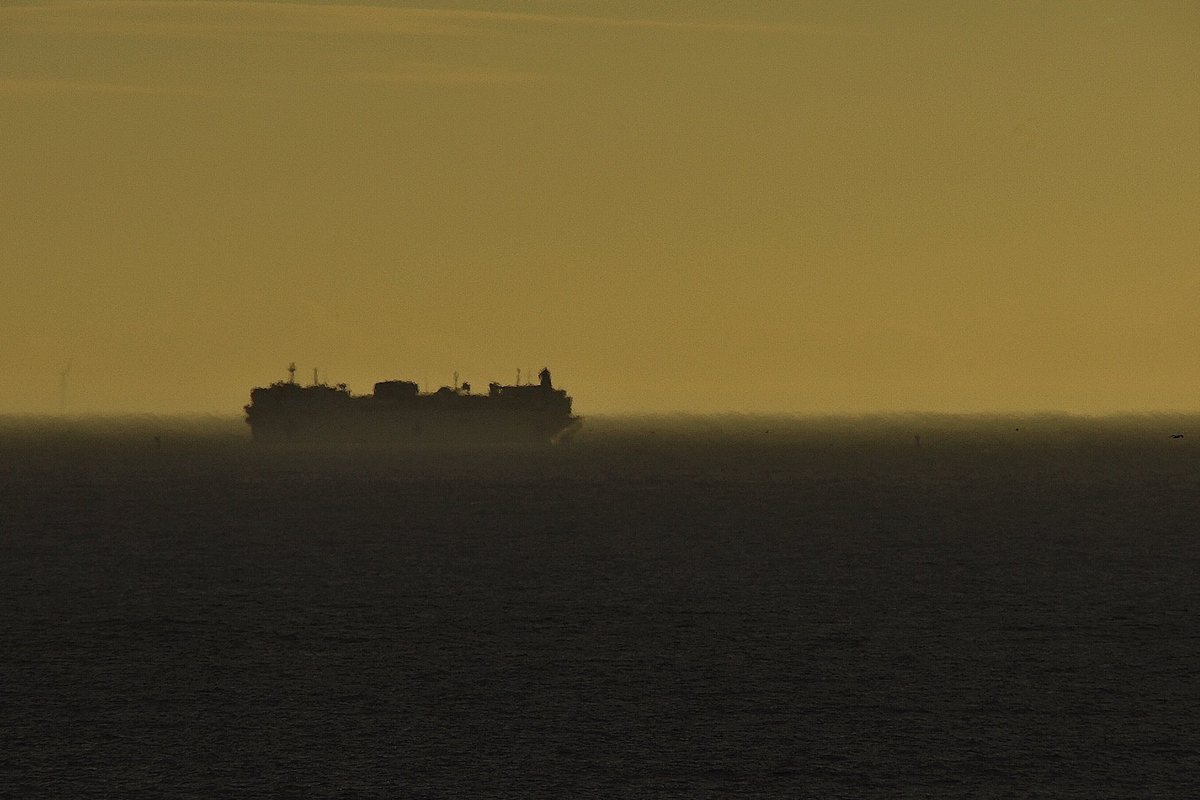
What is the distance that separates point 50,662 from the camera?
43500mm

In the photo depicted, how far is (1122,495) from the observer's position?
409ft

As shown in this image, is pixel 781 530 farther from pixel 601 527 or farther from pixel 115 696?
pixel 115 696

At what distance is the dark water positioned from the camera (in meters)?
32.2

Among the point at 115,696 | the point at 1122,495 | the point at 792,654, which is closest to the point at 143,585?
the point at 115,696

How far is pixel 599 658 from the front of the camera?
44125mm

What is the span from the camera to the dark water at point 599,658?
32188 millimetres

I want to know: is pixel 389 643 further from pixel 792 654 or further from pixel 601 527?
pixel 601 527

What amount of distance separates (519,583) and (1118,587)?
21.8 m

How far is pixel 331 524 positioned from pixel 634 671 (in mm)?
54892

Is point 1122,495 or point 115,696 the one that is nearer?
Result: point 115,696

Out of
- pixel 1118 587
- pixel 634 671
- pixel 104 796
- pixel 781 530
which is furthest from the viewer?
pixel 781 530

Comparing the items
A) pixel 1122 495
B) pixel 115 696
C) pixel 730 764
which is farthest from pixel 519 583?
pixel 1122 495

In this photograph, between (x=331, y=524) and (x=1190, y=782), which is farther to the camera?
(x=331, y=524)

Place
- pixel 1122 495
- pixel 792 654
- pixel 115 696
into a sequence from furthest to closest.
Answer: pixel 1122 495 < pixel 792 654 < pixel 115 696
